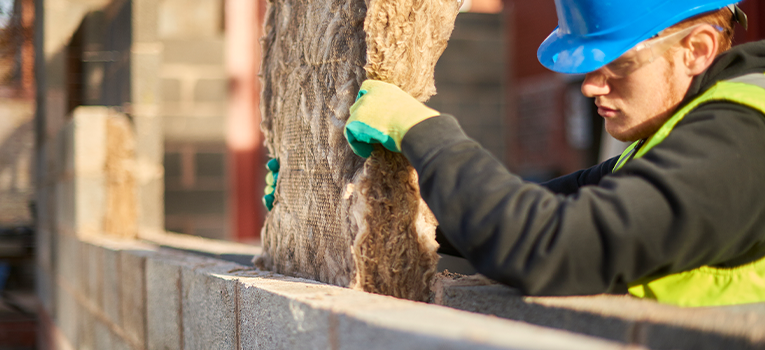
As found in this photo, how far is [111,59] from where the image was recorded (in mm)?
5855

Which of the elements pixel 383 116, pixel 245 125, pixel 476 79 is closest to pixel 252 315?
pixel 383 116

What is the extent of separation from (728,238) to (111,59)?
19.0ft

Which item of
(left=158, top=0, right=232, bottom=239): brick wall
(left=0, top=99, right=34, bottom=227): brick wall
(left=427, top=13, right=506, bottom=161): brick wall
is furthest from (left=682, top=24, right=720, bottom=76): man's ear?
(left=0, top=99, right=34, bottom=227): brick wall

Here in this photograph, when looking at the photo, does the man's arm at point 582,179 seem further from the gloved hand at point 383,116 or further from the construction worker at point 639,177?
the gloved hand at point 383,116

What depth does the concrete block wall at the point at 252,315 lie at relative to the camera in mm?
957

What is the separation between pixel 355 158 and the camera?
5.55 feet

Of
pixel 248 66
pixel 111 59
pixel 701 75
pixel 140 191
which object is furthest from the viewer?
pixel 248 66

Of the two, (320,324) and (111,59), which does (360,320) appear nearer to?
(320,324)

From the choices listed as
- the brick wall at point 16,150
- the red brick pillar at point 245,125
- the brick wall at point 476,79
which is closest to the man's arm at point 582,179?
the red brick pillar at point 245,125

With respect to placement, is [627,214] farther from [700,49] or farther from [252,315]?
[252,315]

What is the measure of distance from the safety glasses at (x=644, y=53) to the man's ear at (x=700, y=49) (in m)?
0.02

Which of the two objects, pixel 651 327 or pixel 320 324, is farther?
pixel 320 324

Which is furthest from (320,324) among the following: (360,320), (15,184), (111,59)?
(15,184)

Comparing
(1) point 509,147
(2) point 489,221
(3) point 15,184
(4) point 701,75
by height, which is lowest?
(3) point 15,184
